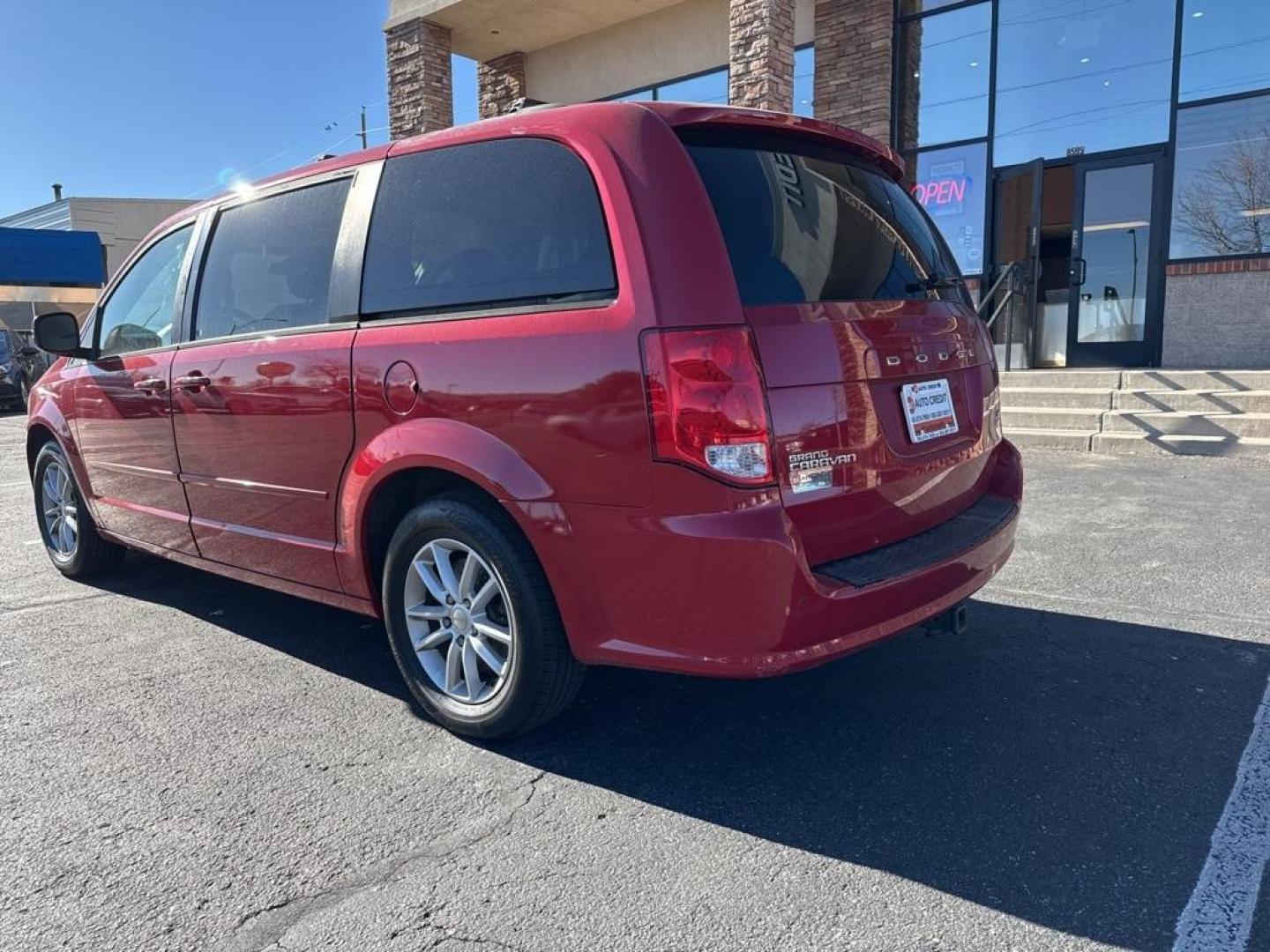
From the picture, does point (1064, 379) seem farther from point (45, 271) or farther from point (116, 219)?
point (116, 219)

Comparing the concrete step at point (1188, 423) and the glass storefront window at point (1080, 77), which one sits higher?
the glass storefront window at point (1080, 77)

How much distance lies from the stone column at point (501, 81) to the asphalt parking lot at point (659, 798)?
41.1 feet

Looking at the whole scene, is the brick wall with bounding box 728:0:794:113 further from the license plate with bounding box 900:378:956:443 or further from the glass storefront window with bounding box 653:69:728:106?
the license plate with bounding box 900:378:956:443

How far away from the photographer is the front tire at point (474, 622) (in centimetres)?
268

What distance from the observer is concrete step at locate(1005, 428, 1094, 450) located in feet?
26.6

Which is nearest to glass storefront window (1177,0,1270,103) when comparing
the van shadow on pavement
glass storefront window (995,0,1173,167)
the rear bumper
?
glass storefront window (995,0,1173,167)

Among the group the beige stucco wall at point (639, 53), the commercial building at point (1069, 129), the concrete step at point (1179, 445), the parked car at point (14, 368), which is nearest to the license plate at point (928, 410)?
the concrete step at point (1179, 445)

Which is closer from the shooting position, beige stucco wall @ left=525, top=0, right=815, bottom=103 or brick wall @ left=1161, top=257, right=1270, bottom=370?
brick wall @ left=1161, top=257, right=1270, bottom=370

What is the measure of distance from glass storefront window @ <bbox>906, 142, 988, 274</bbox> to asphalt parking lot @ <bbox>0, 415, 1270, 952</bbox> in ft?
25.9

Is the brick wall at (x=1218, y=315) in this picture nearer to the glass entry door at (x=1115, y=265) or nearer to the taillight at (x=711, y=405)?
the glass entry door at (x=1115, y=265)

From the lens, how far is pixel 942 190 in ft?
37.4

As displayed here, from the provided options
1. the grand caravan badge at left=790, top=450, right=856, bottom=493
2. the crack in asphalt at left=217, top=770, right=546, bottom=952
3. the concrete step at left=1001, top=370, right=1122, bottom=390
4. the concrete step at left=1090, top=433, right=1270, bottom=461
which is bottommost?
the crack in asphalt at left=217, top=770, right=546, bottom=952

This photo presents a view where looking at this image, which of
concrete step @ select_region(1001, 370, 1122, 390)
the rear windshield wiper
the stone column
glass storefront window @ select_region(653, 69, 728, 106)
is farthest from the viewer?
the stone column

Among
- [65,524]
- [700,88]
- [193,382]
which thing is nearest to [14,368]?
[700,88]
